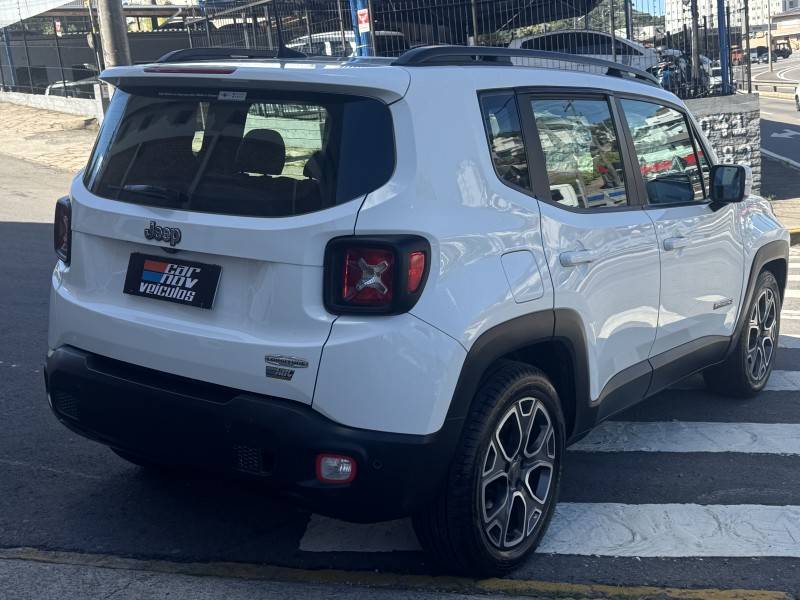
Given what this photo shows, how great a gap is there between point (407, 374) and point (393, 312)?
0.21 metres

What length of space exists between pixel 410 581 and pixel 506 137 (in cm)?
173

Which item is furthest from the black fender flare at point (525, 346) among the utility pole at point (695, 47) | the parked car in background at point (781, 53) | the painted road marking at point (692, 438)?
the parked car in background at point (781, 53)

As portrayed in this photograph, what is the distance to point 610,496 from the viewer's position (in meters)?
4.70

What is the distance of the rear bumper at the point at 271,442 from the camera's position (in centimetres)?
335

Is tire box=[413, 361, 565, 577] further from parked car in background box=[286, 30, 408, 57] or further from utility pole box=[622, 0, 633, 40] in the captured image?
parked car in background box=[286, 30, 408, 57]

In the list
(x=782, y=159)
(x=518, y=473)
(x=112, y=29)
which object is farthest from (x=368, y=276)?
(x=782, y=159)

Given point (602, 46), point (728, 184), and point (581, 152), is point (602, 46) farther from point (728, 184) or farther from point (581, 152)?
point (581, 152)

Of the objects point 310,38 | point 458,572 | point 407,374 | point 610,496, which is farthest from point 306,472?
point 310,38

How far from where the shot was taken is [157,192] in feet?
12.4

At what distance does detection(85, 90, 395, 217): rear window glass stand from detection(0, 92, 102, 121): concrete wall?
56.8 feet

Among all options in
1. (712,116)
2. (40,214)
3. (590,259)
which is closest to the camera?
(590,259)

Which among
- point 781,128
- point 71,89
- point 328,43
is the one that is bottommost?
point 781,128

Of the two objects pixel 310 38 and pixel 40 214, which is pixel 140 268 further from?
pixel 310 38

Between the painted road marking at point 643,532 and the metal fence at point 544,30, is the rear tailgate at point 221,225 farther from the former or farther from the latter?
the metal fence at point 544,30
